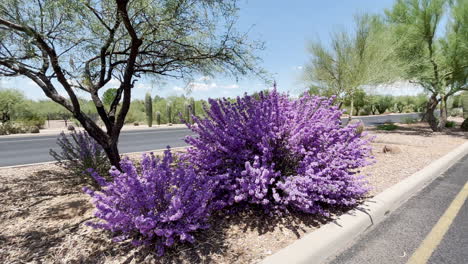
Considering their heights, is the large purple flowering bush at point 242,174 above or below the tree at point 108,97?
below

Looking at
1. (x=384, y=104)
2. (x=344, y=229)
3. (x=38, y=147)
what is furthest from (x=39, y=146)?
(x=384, y=104)

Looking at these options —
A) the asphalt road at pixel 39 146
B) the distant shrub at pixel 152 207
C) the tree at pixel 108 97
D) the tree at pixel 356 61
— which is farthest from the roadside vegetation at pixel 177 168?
the tree at pixel 356 61

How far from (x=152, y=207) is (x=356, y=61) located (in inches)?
448

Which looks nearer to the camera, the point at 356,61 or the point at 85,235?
the point at 85,235

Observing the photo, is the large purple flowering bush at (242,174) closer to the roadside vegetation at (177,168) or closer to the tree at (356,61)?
the roadside vegetation at (177,168)

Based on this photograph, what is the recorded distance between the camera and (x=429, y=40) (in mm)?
12398

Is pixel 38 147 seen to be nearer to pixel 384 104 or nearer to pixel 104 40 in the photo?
pixel 104 40

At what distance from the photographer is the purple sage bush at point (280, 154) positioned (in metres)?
2.97

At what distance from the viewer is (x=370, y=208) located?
3332mm

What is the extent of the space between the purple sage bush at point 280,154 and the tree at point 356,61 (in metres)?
8.21

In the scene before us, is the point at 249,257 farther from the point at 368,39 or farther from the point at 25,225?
the point at 368,39

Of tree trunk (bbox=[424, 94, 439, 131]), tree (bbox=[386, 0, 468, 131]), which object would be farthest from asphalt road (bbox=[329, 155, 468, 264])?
tree trunk (bbox=[424, 94, 439, 131])

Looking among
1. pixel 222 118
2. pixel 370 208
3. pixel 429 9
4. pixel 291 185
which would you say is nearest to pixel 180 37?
pixel 222 118

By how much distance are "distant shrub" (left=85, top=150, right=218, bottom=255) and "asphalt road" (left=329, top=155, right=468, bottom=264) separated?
4.94ft
